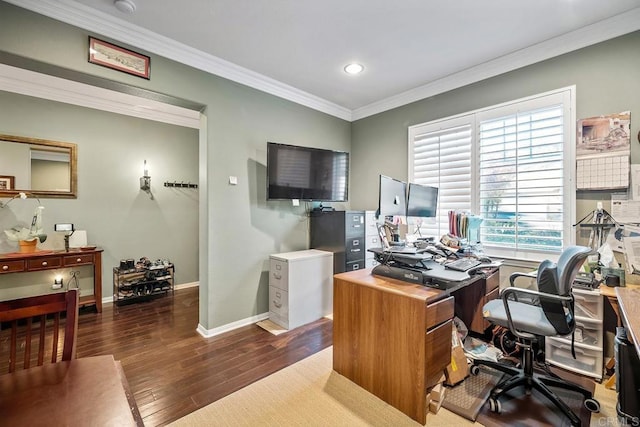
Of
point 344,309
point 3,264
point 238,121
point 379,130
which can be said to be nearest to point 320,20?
point 238,121

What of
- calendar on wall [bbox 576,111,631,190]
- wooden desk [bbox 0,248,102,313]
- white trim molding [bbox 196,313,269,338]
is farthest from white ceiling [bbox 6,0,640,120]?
white trim molding [bbox 196,313,269,338]

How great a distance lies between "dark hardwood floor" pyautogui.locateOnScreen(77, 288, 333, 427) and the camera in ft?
6.50

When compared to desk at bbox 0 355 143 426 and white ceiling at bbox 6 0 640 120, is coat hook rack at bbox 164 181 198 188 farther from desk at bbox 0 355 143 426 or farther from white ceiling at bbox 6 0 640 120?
desk at bbox 0 355 143 426

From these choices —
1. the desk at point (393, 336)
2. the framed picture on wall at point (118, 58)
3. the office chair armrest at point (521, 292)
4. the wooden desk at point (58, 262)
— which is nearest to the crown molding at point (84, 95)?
the framed picture on wall at point (118, 58)

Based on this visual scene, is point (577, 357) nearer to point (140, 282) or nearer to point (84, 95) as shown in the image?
point (140, 282)

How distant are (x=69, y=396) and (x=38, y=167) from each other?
13.0 ft

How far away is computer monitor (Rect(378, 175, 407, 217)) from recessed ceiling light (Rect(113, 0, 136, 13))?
89.4 inches

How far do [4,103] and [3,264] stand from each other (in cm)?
188

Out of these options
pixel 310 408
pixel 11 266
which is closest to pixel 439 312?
pixel 310 408

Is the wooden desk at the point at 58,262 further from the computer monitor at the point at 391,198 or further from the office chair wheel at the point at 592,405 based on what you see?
the office chair wheel at the point at 592,405

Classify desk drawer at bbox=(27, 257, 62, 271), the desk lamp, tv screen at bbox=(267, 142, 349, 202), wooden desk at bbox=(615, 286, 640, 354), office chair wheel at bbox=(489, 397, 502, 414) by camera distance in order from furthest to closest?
1. the desk lamp
2. tv screen at bbox=(267, 142, 349, 202)
3. desk drawer at bbox=(27, 257, 62, 271)
4. office chair wheel at bbox=(489, 397, 502, 414)
5. wooden desk at bbox=(615, 286, 640, 354)

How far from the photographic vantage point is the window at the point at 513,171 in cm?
253

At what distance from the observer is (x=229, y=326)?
10.0 feet

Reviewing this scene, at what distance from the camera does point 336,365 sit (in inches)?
86.4
